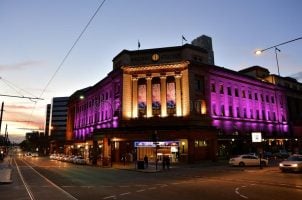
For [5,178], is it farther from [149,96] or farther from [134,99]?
[149,96]

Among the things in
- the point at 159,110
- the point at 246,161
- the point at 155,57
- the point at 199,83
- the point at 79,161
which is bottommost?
the point at 79,161

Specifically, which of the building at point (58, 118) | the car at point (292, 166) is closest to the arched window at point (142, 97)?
the car at point (292, 166)

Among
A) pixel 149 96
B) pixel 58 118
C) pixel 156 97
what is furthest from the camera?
pixel 58 118

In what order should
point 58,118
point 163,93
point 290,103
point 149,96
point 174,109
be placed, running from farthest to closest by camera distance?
1. point 58,118
2. point 290,103
3. point 149,96
4. point 163,93
5. point 174,109

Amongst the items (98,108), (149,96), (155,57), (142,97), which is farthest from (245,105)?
(98,108)

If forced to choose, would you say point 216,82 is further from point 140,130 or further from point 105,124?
point 105,124

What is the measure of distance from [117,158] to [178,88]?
49.8ft

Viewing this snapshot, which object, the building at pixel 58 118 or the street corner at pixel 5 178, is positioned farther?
the building at pixel 58 118

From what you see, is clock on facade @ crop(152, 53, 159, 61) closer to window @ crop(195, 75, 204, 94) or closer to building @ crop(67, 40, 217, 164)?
building @ crop(67, 40, 217, 164)

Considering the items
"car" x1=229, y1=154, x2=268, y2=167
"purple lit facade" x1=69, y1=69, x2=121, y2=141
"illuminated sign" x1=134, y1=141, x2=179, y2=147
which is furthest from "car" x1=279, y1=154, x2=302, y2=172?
"purple lit facade" x1=69, y1=69, x2=121, y2=141

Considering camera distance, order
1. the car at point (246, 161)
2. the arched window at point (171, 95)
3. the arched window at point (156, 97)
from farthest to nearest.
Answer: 1. the arched window at point (156, 97)
2. the arched window at point (171, 95)
3. the car at point (246, 161)

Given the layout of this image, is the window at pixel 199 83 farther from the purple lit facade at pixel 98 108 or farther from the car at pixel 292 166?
the car at pixel 292 166

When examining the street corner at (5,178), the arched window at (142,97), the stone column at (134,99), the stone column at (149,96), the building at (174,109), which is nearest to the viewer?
the street corner at (5,178)

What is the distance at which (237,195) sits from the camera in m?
13.5
